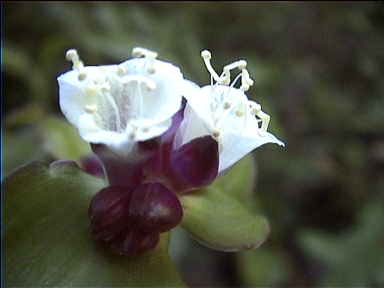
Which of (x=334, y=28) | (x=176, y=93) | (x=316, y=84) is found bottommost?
(x=316, y=84)

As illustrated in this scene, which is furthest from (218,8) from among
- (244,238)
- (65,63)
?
(244,238)

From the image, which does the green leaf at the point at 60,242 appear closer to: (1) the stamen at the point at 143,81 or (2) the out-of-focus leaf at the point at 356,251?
(1) the stamen at the point at 143,81

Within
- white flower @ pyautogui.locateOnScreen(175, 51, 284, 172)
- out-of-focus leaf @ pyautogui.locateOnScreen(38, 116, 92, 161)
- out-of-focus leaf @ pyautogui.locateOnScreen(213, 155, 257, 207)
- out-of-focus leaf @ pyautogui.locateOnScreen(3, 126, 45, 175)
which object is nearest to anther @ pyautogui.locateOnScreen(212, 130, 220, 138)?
white flower @ pyautogui.locateOnScreen(175, 51, 284, 172)

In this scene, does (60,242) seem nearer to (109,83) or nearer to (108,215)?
(108,215)

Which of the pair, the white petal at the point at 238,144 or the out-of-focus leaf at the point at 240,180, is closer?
the white petal at the point at 238,144

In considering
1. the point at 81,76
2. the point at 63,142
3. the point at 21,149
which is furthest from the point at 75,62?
the point at 21,149

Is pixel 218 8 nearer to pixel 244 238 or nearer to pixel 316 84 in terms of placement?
pixel 316 84

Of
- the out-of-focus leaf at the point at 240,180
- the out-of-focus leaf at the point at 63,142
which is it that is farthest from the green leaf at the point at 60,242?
the out-of-focus leaf at the point at 63,142
